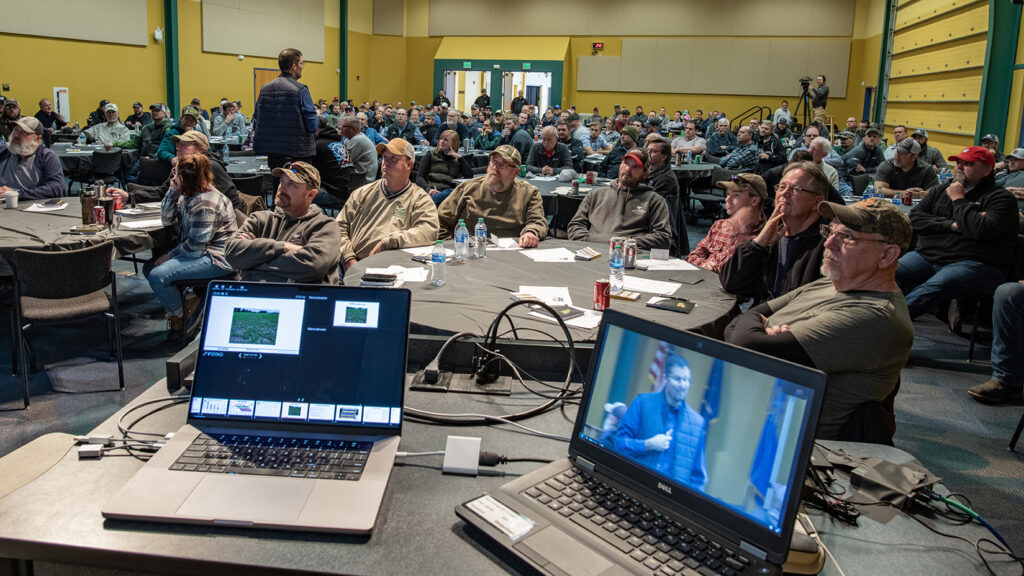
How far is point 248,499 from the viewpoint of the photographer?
133 centimetres

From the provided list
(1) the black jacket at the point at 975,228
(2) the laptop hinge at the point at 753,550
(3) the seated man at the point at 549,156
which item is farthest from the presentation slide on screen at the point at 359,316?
(3) the seated man at the point at 549,156

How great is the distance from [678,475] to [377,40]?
23.7 m

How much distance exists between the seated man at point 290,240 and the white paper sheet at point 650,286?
4.94 feet

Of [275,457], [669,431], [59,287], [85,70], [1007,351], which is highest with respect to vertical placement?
[85,70]

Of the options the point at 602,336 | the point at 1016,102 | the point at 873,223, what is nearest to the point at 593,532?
the point at 602,336

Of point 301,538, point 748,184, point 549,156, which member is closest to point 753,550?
point 301,538

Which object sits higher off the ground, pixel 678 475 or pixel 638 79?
pixel 638 79

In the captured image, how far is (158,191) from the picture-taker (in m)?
5.70

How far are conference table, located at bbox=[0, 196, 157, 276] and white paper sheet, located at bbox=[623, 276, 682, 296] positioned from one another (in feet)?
9.50

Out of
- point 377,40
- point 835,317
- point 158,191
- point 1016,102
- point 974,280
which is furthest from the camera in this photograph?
point 377,40

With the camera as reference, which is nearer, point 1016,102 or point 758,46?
point 1016,102

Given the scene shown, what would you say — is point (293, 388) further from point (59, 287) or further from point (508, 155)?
point (508, 155)

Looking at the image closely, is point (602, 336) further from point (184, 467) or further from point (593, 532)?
point (184, 467)

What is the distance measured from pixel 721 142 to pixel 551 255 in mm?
9186
